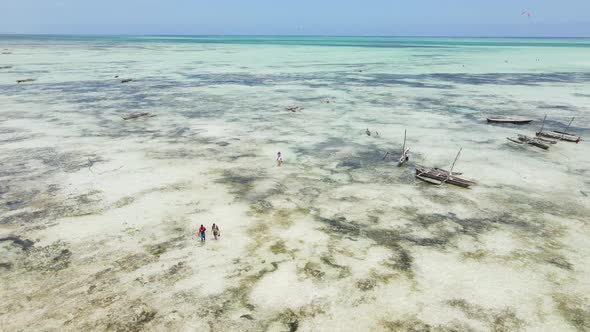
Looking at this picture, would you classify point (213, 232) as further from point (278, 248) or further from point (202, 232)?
point (278, 248)

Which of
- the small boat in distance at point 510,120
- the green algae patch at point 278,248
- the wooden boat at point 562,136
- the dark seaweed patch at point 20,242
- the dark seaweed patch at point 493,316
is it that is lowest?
the dark seaweed patch at point 493,316

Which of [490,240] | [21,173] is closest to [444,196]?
[490,240]

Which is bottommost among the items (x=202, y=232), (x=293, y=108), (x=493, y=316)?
(x=493, y=316)

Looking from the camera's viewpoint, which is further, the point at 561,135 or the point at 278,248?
the point at 561,135

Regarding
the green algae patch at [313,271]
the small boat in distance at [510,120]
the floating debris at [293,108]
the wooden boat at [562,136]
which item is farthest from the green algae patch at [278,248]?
the small boat in distance at [510,120]

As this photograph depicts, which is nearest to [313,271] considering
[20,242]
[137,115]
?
[20,242]

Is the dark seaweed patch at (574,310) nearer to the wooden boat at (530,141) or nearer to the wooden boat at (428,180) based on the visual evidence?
the wooden boat at (428,180)

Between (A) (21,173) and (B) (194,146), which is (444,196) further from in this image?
(A) (21,173)
